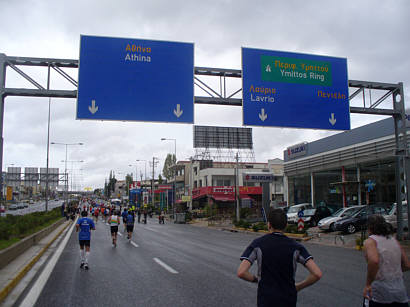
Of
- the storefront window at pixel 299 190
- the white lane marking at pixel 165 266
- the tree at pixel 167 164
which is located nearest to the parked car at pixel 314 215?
the storefront window at pixel 299 190

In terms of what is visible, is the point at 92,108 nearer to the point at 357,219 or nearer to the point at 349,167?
the point at 357,219

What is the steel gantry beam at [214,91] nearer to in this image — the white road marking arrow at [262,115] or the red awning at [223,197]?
the white road marking arrow at [262,115]

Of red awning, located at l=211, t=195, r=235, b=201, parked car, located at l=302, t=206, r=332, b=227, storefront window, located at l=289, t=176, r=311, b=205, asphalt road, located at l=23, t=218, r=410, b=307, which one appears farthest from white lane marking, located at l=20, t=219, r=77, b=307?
red awning, located at l=211, t=195, r=235, b=201

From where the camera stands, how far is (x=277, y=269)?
354 centimetres

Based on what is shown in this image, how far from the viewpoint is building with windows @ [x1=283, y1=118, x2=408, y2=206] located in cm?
Result: 2678

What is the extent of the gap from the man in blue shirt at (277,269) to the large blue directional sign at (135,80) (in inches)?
419

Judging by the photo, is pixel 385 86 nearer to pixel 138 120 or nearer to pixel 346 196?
pixel 138 120

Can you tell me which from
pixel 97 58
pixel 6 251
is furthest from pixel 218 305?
pixel 97 58

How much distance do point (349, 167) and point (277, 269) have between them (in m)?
29.1

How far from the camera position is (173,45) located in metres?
14.3

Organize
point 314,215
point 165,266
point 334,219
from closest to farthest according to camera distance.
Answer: point 165,266 < point 334,219 < point 314,215

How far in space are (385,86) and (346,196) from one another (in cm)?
1635

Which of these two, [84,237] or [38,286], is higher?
[84,237]

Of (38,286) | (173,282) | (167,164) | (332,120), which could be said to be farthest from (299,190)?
(167,164)
